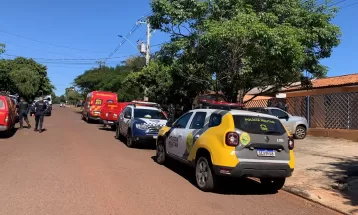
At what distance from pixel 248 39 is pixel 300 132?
7.50 metres

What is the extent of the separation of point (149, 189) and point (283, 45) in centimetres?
659

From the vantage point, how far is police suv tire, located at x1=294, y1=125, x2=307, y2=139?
712 inches

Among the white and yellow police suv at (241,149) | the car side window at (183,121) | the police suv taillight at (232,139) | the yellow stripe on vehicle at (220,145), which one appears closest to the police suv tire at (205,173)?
the white and yellow police suv at (241,149)

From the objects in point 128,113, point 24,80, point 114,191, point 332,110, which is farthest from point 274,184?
point 24,80

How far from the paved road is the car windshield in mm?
4080

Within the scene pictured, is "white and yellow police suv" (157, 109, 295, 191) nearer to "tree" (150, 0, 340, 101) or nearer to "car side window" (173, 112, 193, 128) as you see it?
"car side window" (173, 112, 193, 128)

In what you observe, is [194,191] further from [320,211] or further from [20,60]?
[20,60]

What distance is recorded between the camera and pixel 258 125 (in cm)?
788

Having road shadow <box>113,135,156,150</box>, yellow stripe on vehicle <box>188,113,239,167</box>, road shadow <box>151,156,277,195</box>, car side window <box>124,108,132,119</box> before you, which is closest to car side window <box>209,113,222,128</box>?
yellow stripe on vehicle <box>188,113,239,167</box>

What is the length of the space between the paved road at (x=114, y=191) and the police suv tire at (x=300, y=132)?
28.9ft

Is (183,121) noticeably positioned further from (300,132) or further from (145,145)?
(300,132)

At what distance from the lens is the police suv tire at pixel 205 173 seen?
25.7 ft

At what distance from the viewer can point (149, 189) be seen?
7801mm

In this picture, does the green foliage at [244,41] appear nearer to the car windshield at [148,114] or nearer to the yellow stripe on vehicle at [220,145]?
the car windshield at [148,114]
